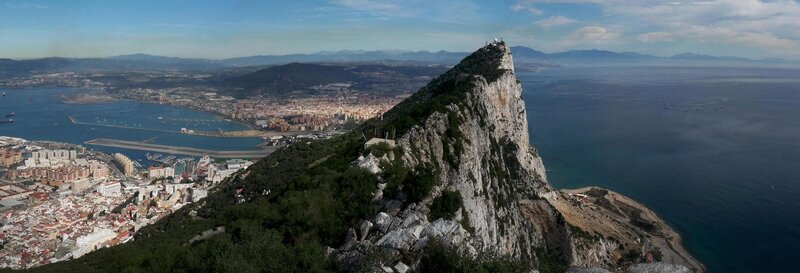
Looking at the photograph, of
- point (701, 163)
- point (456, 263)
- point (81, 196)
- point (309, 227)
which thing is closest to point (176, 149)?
point (81, 196)

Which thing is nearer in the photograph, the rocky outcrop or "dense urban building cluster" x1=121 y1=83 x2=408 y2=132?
the rocky outcrop

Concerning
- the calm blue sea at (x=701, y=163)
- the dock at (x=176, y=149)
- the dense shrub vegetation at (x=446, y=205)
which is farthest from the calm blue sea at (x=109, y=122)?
the dense shrub vegetation at (x=446, y=205)

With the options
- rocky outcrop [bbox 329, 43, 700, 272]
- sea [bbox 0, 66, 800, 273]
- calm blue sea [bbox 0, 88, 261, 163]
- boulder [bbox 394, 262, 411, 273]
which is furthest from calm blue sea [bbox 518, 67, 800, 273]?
calm blue sea [bbox 0, 88, 261, 163]

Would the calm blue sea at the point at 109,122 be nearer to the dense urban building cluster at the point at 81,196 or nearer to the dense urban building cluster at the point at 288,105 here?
the dense urban building cluster at the point at 288,105

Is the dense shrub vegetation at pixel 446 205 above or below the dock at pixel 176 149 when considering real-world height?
above

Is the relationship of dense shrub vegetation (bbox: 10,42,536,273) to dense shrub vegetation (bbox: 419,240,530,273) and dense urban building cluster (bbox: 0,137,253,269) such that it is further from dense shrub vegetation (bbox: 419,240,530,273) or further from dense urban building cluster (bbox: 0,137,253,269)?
dense urban building cluster (bbox: 0,137,253,269)

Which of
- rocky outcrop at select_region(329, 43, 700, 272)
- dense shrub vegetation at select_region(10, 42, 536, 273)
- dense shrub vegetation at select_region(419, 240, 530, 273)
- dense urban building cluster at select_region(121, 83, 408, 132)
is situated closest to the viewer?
dense shrub vegetation at select_region(419, 240, 530, 273)

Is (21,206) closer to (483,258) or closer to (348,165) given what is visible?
(348,165)
